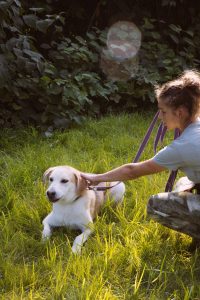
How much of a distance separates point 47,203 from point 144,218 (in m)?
0.82

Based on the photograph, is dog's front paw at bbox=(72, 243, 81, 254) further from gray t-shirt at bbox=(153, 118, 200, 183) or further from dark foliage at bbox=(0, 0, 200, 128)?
dark foliage at bbox=(0, 0, 200, 128)

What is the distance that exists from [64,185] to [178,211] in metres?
0.91

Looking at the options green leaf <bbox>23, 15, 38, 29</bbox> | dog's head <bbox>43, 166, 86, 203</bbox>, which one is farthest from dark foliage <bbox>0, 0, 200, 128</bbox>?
dog's head <bbox>43, 166, 86, 203</bbox>

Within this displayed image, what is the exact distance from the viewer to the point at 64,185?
355 cm

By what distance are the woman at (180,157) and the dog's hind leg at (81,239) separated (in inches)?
21.8

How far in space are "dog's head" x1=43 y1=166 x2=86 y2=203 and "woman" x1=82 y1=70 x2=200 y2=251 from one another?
57 cm

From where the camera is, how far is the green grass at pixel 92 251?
2875 millimetres

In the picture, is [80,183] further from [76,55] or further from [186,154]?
[76,55]

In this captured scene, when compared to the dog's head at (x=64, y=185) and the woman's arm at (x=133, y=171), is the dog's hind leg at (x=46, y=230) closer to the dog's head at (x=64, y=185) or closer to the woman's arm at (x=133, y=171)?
the dog's head at (x=64, y=185)

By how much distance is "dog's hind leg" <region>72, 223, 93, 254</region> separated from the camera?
329 centimetres

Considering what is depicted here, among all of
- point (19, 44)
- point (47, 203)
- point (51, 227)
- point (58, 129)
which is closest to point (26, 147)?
point (58, 129)

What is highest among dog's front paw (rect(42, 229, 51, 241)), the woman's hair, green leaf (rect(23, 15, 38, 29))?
green leaf (rect(23, 15, 38, 29))

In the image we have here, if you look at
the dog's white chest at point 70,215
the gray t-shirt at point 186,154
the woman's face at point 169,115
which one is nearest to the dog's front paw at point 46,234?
the dog's white chest at point 70,215

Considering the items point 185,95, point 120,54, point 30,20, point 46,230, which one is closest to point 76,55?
point 120,54
